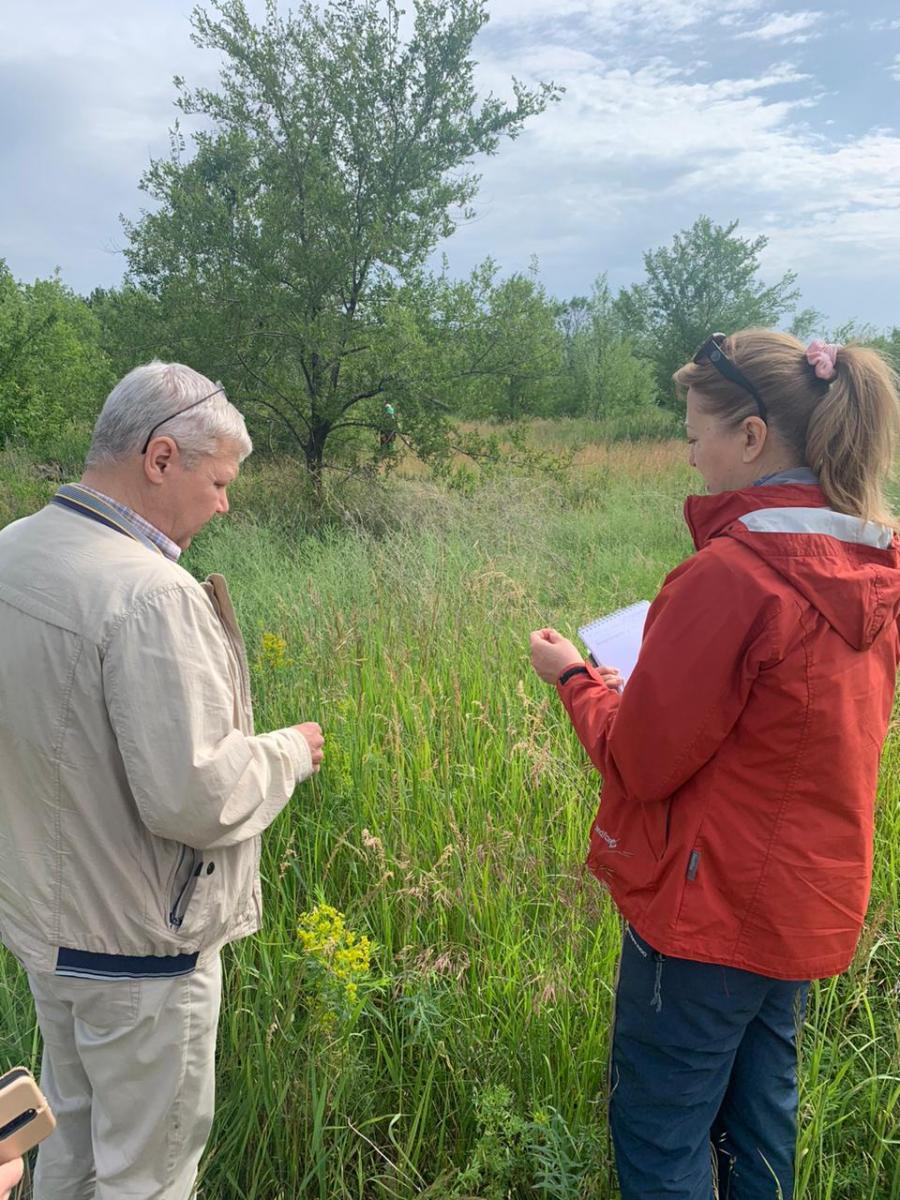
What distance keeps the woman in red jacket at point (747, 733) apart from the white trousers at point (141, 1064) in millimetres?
872

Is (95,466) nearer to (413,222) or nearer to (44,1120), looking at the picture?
(44,1120)

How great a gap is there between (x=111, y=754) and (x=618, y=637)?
1.15m

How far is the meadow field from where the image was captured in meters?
1.79

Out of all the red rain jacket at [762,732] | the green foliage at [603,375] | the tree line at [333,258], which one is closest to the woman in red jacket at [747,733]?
the red rain jacket at [762,732]

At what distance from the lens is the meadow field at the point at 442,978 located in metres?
1.79

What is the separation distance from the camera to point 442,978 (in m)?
2.12

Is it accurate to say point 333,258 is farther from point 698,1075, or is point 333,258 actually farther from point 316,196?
point 698,1075

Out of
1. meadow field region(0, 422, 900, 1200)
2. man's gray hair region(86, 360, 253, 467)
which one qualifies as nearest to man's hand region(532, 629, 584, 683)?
meadow field region(0, 422, 900, 1200)

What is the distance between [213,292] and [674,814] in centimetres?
907

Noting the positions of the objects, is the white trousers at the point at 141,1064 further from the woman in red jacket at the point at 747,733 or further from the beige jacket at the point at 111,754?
the woman in red jacket at the point at 747,733

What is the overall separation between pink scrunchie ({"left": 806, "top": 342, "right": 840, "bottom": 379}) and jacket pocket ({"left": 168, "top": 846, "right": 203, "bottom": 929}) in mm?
1493

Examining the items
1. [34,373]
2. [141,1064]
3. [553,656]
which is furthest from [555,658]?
[34,373]

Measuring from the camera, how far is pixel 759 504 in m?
1.33

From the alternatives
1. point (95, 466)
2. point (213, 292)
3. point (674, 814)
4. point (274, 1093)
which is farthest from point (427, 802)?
point (213, 292)
